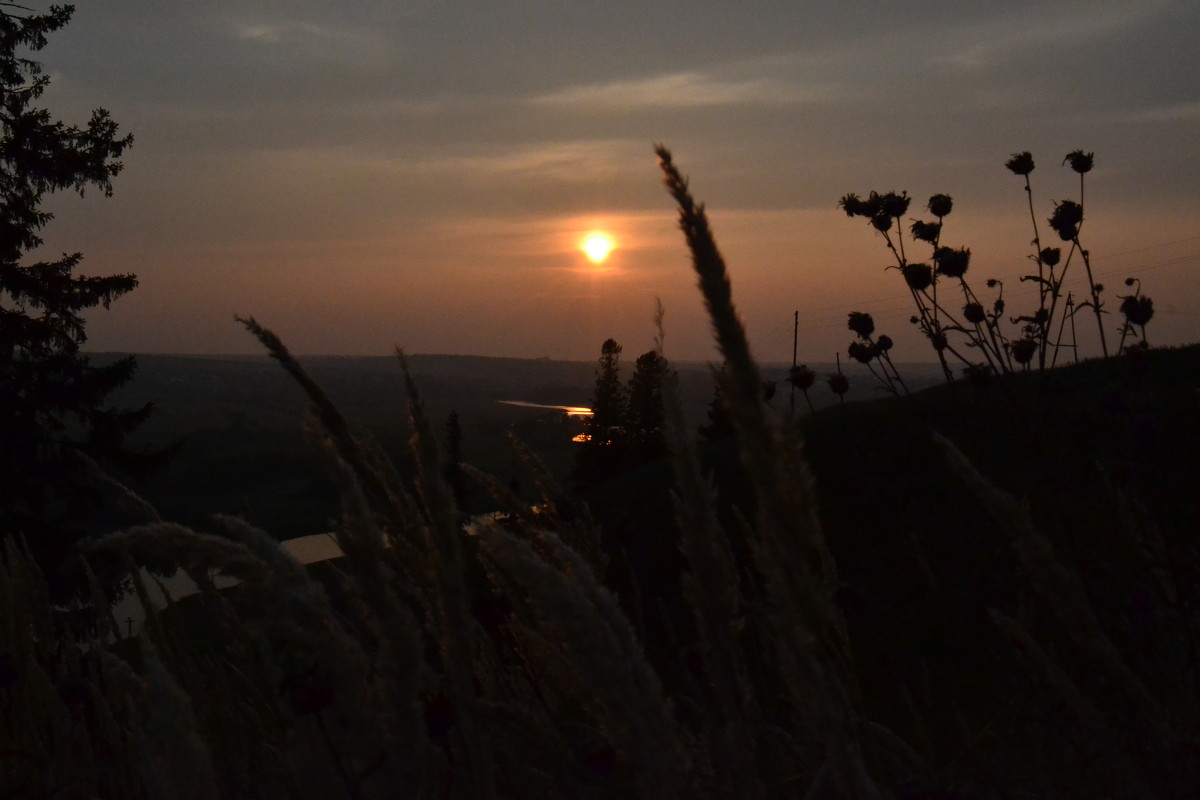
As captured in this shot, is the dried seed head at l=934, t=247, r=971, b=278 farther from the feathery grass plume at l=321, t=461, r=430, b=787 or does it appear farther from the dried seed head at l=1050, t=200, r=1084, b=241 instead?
the feathery grass plume at l=321, t=461, r=430, b=787

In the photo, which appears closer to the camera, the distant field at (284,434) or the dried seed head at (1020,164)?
the dried seed head at (1020,164)

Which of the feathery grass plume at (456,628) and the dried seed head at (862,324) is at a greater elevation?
the dried seed head at (862,324)

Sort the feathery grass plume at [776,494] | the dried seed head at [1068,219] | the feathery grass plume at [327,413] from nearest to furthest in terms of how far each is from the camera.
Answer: the feathery grass plume at [776,494] < the feathery grass plume at [327,413] < the dried seed head at [1068,219]

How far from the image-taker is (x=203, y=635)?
16.6m

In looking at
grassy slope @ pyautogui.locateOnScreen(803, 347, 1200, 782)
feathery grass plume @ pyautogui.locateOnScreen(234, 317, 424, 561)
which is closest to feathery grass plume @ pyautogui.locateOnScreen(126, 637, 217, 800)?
feathery grass plume @ pyautogui.locateOnScreen(234, 317, 424, 561)

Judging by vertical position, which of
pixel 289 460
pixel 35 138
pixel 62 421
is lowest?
pixel 289 460

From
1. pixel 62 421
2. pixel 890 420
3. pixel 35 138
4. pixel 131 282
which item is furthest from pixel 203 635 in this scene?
pixel 890 420

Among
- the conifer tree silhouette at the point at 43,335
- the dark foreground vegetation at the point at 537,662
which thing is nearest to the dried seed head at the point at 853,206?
the dark foreground vegetation at the point at 537,662

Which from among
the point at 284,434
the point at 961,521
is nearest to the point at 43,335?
the point at 961,521

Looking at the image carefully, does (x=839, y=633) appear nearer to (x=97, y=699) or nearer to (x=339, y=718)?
(x=339, y=718)

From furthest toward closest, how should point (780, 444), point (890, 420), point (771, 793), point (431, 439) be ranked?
point (890, 420)
point (771, 793)
point (431, 439)
point (780, 444)

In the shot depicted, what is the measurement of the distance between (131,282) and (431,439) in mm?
21514

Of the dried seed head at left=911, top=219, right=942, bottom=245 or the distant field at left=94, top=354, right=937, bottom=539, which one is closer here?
the dried seed head at left=911, top=219, right=942, bottom=245

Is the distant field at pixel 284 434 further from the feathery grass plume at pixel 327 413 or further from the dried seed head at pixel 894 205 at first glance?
the dried seed head at pixel 894 205
